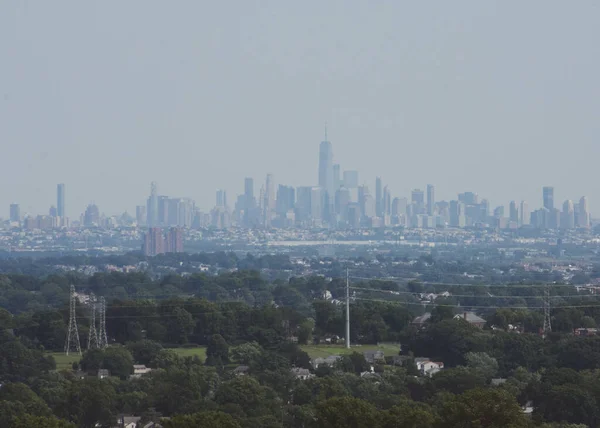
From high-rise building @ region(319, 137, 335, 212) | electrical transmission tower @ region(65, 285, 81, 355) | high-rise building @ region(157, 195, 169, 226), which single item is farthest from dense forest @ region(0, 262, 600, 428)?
high-rise building @ region(319, 137, 335, 212)

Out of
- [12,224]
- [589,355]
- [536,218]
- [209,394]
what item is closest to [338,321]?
[589,355]

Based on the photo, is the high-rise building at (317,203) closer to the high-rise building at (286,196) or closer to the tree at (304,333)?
the high-rise building at (286,196)

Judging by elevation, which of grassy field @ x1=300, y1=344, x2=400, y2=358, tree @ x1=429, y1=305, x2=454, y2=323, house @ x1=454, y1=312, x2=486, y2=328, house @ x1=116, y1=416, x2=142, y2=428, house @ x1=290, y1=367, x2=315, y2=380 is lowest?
house @ x1=116, y1=416, x2=142, y2=428

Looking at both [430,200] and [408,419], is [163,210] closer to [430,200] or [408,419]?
[430,200]

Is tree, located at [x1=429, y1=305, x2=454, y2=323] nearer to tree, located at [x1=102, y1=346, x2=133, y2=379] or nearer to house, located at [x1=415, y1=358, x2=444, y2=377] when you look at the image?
house, located at [x1=415, y1=358, x2=444, y2=377]

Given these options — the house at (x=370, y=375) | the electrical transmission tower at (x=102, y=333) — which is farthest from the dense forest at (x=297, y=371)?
the electrical transmission tower at (x=102, y=333)

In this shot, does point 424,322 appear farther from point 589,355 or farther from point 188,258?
point 188,258

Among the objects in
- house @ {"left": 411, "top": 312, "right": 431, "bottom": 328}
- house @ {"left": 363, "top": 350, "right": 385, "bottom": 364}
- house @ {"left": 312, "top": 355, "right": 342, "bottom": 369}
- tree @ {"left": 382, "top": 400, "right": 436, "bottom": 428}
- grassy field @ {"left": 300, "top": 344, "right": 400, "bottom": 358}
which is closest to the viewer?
tree @ {"left": 382, "top": 400, "right": 436, "bottom": 428}
